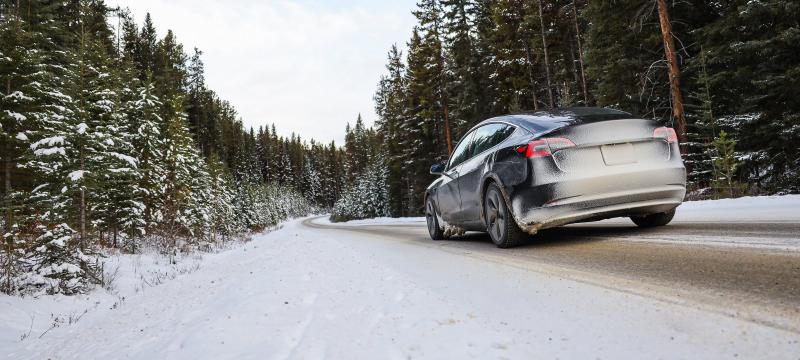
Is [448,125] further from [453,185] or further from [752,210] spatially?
[752,210]

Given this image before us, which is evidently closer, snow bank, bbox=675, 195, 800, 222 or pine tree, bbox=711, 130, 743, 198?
snow bank, bbox=675, 195, 800, 222

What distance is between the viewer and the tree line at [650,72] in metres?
10.2

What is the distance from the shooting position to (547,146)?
14.5 ft

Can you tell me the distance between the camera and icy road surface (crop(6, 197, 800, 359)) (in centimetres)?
173

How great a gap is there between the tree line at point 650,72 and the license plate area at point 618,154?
459cm

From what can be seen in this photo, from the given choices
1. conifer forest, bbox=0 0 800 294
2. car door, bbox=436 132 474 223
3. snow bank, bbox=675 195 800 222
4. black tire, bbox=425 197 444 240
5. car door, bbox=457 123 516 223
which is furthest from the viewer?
conifer forest, bbox=0 0 800 294

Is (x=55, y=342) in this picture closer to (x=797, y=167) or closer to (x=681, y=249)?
(x=681, y=249)

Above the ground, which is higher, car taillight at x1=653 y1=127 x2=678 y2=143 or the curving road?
car taillight at x1=653 y1=127 x2=678 y2=143

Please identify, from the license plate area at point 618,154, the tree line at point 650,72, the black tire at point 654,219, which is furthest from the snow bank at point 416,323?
the tree line at point 650,72

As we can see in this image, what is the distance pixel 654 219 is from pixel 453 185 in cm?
283

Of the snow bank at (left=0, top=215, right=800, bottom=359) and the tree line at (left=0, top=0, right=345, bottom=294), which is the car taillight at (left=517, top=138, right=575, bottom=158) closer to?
the snow bank at (left=0, top=215, right=800, bottom=359)

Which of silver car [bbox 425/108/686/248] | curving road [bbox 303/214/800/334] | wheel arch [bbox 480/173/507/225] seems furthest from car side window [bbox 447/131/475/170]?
curving road [bbox 303/214/800/334]

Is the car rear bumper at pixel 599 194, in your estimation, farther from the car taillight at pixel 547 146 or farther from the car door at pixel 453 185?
the car door at pixel 453 185

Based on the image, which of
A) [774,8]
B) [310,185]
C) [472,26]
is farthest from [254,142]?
[774,8]
